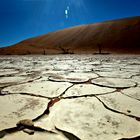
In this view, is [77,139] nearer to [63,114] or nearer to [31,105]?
[63,114]

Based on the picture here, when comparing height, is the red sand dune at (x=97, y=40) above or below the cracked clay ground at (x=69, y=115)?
above

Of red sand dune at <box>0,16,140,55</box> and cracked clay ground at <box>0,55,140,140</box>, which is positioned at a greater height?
red sand dune at <box>0,16,140,55</box>

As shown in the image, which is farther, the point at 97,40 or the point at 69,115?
the point at 97,40

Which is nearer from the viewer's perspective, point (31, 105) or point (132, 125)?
point (132, 125)

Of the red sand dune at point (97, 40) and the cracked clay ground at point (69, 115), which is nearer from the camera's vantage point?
the cracked clay ground at point (69, 115)

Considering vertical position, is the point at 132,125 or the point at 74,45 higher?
the point at 74,45

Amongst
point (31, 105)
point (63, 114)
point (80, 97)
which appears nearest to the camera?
point (63, 114)

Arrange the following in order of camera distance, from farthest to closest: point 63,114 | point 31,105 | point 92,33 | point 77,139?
point 92,33 < point 31,105 < point 63,114 < point 77,139

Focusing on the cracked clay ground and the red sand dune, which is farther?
the red sand dune

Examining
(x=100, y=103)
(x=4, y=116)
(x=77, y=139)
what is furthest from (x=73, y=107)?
(x=4, y=116)

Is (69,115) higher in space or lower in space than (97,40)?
lower

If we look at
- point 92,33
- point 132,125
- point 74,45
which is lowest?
point 132,125
